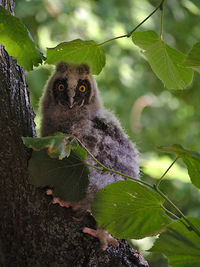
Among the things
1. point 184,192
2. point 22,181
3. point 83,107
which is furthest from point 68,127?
point 184,192

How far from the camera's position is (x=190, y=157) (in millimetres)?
986

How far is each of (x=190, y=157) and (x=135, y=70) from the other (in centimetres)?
437

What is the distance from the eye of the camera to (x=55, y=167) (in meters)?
1.20

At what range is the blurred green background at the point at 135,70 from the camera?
4.18 metres

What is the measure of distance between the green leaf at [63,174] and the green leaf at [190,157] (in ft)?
1.05

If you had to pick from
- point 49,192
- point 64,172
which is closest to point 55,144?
point 64,172

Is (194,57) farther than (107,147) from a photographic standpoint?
No

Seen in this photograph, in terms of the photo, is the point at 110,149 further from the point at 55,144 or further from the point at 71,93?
the point at 55,144

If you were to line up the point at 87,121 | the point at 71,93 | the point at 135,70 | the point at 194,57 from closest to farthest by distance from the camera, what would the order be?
the point at 194,57
the point at 87,121
the point at 71,93
the point at 135,70

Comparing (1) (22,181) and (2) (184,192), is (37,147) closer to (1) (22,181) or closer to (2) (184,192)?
(1) (22,181)

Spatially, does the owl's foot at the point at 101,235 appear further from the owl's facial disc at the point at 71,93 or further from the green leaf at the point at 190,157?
the owl's facial disc at the point at 71,93

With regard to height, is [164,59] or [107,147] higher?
[164,59]

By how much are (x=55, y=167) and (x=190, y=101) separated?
4.89 m

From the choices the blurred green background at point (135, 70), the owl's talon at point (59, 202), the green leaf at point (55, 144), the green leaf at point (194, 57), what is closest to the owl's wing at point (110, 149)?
the owl's talon at point (59, 202)
